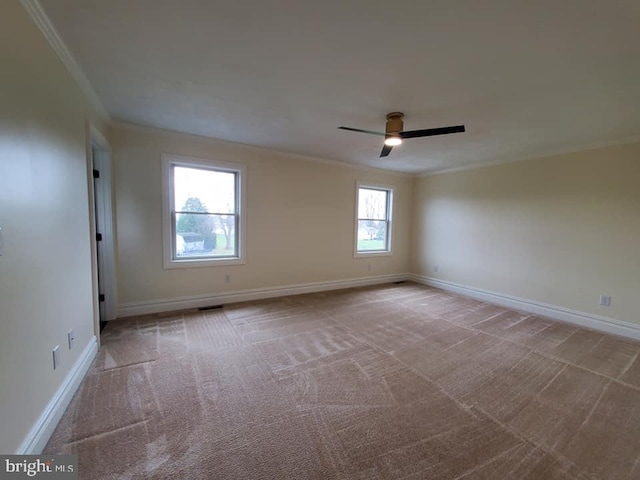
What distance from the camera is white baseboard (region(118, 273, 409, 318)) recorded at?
3533 millimetres

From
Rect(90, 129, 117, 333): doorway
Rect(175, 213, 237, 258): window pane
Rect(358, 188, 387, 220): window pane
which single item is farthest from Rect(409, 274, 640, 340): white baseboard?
Rect(90, 129, 117, 333): doorway

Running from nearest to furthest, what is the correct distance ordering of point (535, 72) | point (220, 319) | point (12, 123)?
point (12, 123), point (535, 72), point (220, 319)

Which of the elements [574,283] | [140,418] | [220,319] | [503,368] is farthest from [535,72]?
[220,319]

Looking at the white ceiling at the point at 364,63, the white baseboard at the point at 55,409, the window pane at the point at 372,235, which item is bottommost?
the white baseboard at the point at 55,409

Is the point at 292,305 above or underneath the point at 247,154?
underneath

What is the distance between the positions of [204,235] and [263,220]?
3.01 ft

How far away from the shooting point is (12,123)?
1326mm

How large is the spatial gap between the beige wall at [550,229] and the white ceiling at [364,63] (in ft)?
1.88

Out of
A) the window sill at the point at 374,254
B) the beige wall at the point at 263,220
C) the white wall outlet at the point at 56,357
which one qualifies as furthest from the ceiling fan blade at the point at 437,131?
the white wall outlet at the point at 56,357

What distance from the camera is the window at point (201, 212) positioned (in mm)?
3672

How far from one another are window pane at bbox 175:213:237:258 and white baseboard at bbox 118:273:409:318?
0.63 meters

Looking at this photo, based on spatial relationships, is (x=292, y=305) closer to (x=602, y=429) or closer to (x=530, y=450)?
(x=530, y=450)

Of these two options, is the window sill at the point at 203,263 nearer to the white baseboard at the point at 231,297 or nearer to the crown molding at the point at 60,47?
the white baseboard at the point at 231,297

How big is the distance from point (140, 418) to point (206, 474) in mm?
713
